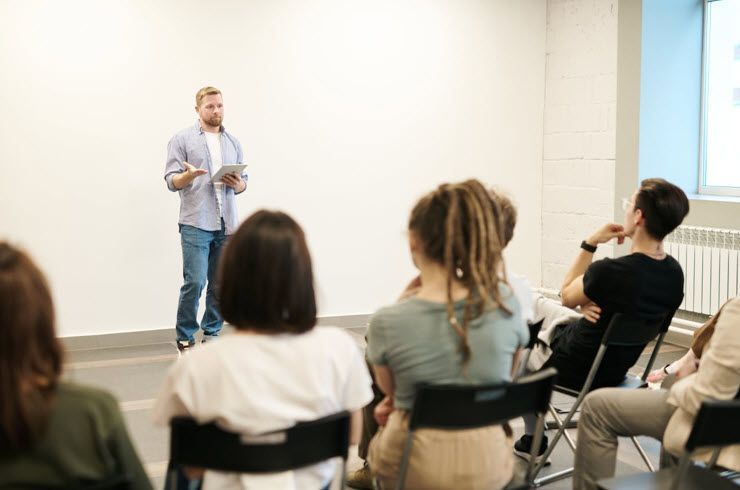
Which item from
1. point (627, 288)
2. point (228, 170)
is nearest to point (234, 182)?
point (228, 170)

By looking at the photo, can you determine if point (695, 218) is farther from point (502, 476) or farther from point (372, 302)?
point (502, 476)

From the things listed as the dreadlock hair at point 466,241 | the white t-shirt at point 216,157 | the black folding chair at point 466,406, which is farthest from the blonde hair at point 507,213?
the white t-shirt at point 216,157

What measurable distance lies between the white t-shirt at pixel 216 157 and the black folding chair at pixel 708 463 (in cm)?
345

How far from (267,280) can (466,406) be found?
54 centimetres

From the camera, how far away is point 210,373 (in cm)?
184

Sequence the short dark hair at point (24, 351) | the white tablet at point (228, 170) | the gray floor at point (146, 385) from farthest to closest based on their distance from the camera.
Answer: the white tablet at point (228, 170), the gray floor at point (146, 385), the short dark hair at point (24, 351)

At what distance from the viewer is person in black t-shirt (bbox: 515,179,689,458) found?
3102 mm

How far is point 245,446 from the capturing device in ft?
5.95

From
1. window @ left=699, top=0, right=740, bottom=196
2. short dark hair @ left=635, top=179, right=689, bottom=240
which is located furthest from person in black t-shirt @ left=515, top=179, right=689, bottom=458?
window @ left=699, top=0, right=740, bottom=196

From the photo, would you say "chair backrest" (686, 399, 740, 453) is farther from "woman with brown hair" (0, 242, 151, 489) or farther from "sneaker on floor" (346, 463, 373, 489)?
"sneaker on floor" (346, 463, 373, 489)

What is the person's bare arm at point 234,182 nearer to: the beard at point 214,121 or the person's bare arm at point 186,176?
the person's bare arm at point 186,176

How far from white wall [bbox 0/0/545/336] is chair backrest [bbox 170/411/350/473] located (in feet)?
12.4

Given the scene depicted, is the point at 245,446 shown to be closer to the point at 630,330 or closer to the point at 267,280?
the point at 267,280

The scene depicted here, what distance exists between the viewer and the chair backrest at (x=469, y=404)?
1.99 m
